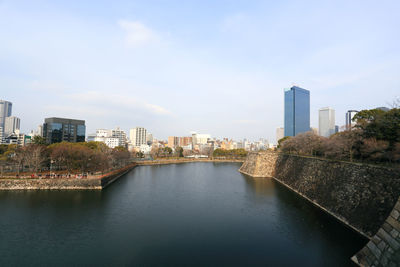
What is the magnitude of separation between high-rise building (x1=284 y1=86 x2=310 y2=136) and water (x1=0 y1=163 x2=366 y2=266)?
134 metres

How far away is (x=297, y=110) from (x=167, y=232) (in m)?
149

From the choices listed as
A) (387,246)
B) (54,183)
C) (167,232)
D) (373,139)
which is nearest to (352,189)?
(373,139)

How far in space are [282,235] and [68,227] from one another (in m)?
15.2

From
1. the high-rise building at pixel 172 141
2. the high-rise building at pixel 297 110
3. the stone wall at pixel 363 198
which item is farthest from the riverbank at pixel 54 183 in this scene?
the high-rise building at pixel 297 110

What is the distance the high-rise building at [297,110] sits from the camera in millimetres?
143875

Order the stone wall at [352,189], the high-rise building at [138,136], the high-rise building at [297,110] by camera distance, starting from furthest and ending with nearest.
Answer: the high-rise building at [297,110] → the high-rise building at [138,136] → the stone wall at [352,189]

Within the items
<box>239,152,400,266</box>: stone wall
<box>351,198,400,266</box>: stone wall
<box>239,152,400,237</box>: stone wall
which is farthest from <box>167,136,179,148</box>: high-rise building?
<box>351,198,400,266</box>: stone wall

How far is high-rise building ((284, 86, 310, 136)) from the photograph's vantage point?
472ft

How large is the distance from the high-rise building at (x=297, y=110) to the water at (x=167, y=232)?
134 metres

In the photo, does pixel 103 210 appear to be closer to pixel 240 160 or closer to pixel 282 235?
pixel 282 235

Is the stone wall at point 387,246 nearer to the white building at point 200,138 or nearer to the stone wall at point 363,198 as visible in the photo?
the stone wall at point 363,198

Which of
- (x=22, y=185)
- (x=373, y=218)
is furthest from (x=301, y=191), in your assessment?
(x=22, y=185)

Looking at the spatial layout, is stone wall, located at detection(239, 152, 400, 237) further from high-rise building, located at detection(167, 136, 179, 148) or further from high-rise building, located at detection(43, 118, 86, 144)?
high-rise building, located at detection(167, 136, 179, 148)

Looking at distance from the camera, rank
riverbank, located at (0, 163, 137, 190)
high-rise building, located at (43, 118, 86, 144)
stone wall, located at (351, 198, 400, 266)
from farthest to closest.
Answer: high-rise building, located at (43, 118, 86, 144)
riverbank, located at (0, 163, 137, 190)
stone wall, located at (351, 198, 400, 266)
